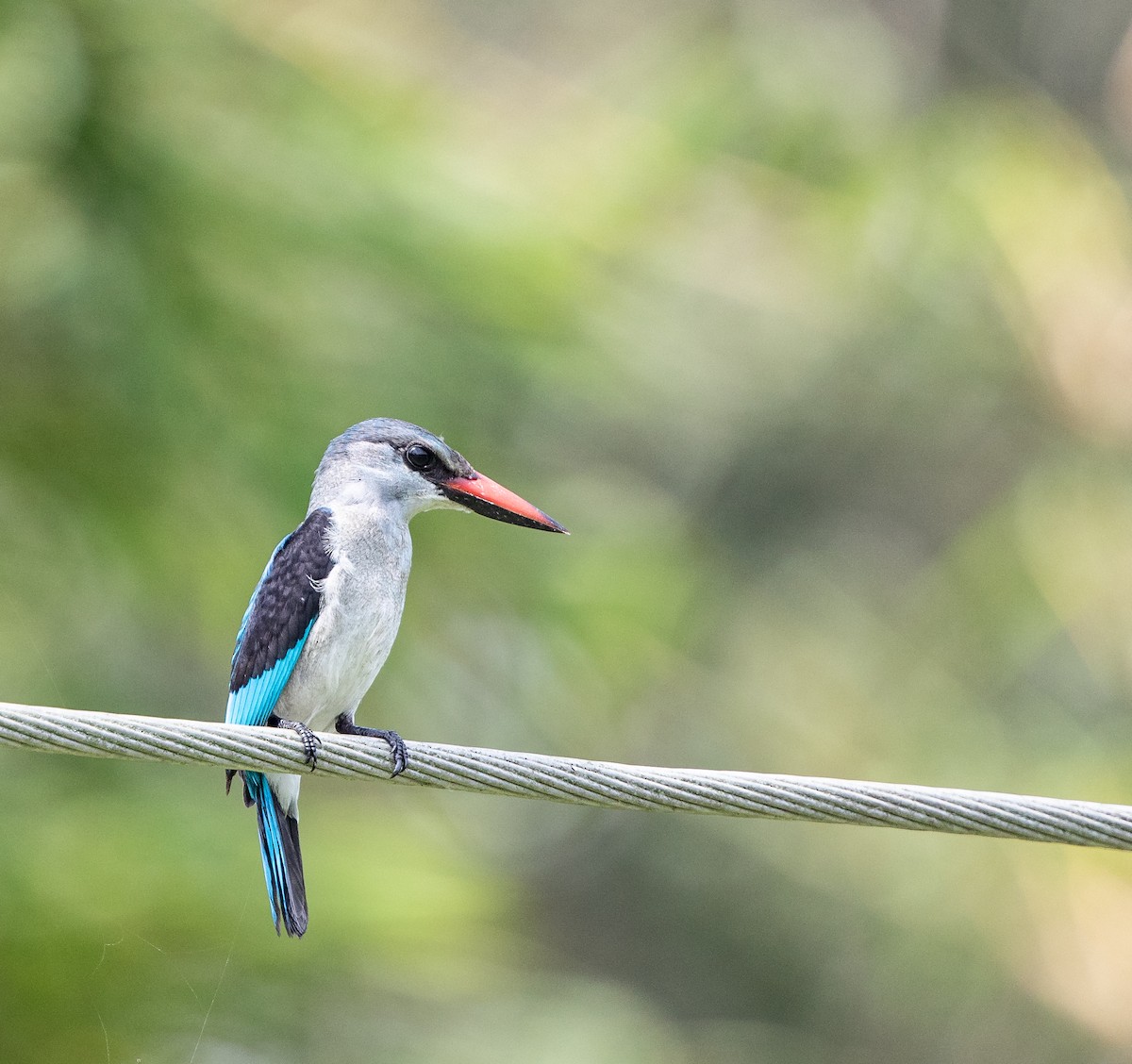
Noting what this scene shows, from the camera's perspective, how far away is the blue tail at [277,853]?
370 cm

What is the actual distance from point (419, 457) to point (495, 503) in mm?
247

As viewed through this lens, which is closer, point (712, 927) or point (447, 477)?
point (447, 477)

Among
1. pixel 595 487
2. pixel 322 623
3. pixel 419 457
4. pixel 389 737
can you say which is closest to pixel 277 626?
pixel 322 623

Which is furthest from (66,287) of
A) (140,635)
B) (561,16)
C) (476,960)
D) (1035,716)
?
(561,16)

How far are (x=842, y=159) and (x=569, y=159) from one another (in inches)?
A: 119

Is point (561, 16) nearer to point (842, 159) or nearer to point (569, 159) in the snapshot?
point (842, 159)

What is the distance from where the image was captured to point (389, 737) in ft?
11.1

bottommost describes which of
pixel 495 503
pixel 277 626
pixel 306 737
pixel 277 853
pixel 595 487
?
pixel 277 853

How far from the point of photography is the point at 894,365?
448 inches

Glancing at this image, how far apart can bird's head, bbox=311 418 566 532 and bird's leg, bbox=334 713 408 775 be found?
1.95 ft

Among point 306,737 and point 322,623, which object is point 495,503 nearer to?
point 322,623

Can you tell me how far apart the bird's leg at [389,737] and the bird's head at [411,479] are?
59cm

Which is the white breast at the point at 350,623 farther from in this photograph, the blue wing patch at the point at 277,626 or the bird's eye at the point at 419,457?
the bird's eye at the point at 419,457

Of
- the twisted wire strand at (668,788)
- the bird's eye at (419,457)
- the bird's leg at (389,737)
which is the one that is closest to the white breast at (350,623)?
the bird's leg at (389,737)
